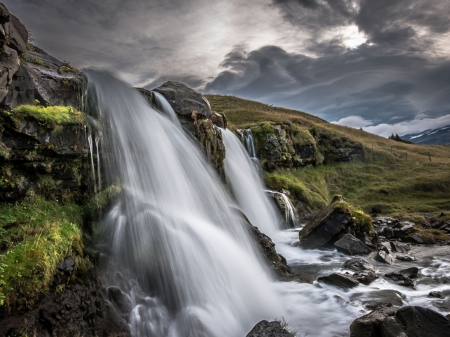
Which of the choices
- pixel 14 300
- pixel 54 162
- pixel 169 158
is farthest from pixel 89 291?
pixel 169 158

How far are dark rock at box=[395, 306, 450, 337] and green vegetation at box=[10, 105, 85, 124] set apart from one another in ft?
36.5

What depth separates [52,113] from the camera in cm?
945

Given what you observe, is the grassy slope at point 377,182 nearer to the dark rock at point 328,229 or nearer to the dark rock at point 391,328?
the dark rock at point 328,229

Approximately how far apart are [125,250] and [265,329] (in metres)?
4.45

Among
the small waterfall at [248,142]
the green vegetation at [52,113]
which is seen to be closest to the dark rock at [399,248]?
the small waterfall at [248,142]

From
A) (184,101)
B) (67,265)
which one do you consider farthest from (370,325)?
(184,101)

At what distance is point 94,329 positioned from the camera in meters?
6.07

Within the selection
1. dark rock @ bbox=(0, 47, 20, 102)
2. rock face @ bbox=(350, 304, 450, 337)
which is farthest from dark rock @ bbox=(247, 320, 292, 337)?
dark rock @ bbox=(0, 47, 20, 102)

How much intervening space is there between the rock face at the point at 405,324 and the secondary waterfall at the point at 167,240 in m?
2.79

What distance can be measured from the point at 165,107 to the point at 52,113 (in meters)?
7.90

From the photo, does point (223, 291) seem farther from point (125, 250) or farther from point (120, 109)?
point (120, 109)

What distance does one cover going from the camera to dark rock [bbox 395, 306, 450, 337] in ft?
19.7

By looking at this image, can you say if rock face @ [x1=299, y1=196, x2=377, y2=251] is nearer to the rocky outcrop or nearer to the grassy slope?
the grassy slope

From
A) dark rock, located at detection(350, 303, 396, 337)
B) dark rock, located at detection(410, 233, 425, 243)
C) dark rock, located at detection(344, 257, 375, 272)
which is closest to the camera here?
dark rock, located at detection(350, 303, 396, 337)
